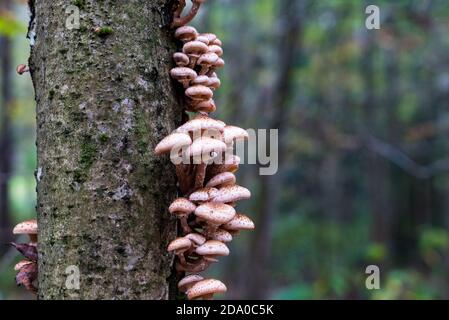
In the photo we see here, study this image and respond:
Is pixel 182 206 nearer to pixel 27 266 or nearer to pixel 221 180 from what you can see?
pixel 221 180

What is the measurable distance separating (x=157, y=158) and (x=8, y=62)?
12.5 meters

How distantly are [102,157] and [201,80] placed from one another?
484mm

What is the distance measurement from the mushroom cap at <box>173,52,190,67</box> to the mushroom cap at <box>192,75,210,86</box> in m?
0.07

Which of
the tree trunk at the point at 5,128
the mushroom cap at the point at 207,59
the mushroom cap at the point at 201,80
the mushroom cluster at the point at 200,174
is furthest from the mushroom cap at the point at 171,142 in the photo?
the tree trunk at the point at 5,128

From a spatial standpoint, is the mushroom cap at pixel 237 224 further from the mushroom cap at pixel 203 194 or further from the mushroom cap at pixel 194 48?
the mushroom cap at pixel 194 48

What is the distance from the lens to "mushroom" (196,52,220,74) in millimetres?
1653

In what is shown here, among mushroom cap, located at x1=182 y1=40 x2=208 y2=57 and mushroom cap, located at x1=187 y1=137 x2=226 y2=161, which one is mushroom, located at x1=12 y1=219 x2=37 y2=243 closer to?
mushroom cap, located at x1=187 y1=137 x2=226 y2=161

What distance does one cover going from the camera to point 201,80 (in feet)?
5.31

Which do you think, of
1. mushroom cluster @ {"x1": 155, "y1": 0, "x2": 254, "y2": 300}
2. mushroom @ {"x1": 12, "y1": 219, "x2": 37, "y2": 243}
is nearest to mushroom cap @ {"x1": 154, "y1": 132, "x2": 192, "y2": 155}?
mushroom cluster @ {"x1": 155, "y1": 0, "x2": 254, "y2": 300}

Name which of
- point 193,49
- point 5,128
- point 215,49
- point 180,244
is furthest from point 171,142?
point 5,128

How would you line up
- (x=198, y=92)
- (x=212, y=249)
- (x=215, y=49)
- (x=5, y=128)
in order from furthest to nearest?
(x=5, y=128) → (x=215, y=49) → (x=198, y=92) → (x=212, y=249)

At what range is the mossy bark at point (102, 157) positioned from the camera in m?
1.33

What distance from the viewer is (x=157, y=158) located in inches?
57.1
